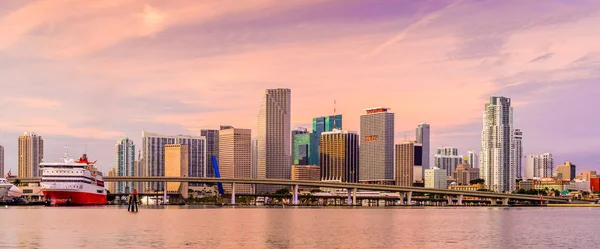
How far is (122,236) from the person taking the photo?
81938 mm

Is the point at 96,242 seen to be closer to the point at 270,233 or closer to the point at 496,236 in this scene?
the point at 270,233

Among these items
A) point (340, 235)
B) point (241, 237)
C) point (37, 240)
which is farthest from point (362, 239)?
point (37, 240)

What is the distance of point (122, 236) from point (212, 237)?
30.7 feet

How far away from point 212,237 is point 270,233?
1163cm

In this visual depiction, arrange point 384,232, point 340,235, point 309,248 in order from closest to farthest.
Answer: point 309,248, point 340,235, point 384,232

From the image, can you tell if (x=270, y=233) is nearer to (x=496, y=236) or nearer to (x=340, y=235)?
(x=340, y=235)

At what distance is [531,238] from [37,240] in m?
54.8

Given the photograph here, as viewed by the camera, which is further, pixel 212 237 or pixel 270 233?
pixel 270 233

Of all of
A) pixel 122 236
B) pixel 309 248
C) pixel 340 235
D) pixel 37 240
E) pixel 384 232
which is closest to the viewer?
pixel 309 248

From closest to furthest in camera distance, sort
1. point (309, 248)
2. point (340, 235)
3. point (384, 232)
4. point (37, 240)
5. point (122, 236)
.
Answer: point (309, 248), point (37, 240), point (122, 236), point (340, 235), point (384, 232)

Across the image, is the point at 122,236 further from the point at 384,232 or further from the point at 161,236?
the point at 384,232

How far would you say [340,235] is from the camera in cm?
9012

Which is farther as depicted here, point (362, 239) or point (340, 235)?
point (340, 235)

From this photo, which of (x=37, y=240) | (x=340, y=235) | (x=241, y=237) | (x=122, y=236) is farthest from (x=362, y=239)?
(x=37, y=240)
